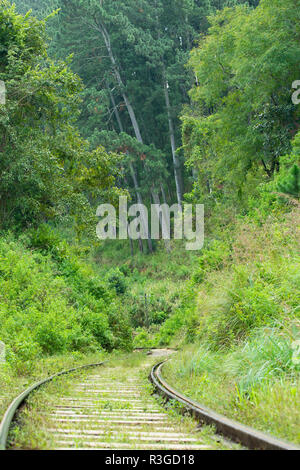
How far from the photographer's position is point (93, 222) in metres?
19.6

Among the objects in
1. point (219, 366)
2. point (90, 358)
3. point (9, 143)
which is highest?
point (9, 143)

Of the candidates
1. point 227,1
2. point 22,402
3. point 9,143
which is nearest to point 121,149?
point 227,1

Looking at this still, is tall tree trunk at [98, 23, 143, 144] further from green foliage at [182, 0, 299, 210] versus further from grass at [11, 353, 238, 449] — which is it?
grass at [11, 353, 238, 449]

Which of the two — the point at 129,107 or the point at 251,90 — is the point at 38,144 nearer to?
the point at 251,90

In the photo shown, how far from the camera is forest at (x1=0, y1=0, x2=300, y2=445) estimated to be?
25.1ft

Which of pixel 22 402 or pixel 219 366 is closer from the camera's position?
pixel 22 402

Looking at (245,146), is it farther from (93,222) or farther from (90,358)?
→ (90,358)

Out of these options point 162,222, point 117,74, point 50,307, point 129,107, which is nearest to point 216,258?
point 50,307

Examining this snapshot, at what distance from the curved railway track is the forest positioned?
1.08ft

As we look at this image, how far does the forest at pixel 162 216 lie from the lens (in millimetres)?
7641

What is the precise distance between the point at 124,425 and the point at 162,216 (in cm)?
3785

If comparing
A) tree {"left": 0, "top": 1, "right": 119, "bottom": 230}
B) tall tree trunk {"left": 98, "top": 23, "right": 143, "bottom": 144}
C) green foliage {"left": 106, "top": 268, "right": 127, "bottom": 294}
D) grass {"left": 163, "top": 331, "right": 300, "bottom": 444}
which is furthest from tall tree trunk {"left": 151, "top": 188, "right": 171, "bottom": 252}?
grass {"left": 163, "top": 331, "right": 300, "bottom": 444}

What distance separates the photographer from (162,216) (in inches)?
1679

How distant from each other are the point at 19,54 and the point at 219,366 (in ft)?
52.1
